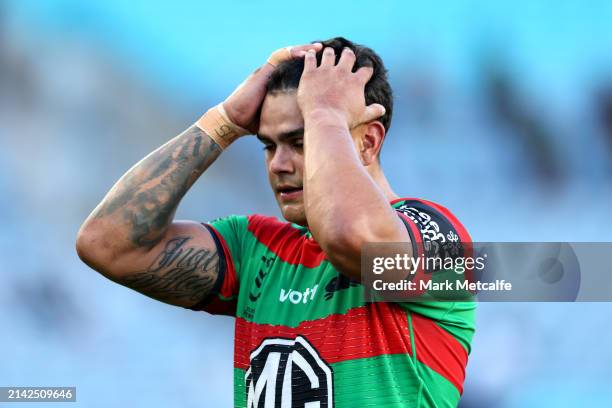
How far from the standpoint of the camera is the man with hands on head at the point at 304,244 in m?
2.51

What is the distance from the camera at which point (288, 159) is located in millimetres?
2855

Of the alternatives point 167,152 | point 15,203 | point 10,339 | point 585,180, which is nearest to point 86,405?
point 10,339

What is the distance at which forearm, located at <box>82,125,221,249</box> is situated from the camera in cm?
296

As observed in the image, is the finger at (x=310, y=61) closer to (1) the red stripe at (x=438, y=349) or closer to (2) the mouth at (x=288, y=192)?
(2) the mouth at (x=288, y=192)

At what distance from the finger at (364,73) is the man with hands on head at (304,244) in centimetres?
1

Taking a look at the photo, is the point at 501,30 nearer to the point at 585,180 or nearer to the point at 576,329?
the point at 585,180

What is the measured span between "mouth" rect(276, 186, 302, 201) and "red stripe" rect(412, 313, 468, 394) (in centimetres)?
55

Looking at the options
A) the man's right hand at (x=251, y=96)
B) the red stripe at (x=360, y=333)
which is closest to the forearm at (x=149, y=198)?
the man's right hand at (x=251, y=96)

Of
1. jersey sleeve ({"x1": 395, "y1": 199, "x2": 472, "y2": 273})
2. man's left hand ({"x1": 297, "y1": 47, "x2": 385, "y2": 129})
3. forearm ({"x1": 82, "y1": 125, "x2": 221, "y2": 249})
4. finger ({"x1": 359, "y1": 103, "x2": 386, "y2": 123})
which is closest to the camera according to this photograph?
jersey sleeve ({"x1": 395, "y1": 199, "x2": 472, "y2": 273})

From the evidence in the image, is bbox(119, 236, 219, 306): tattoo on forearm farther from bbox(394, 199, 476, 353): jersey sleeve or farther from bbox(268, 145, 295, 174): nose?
bbox(394, 199, 476, 353): jersey sleeve

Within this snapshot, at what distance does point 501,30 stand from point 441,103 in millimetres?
532

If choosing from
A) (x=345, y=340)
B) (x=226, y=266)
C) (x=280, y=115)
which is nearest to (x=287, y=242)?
(x=226, y=266)

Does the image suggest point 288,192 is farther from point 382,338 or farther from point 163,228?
point 382,338

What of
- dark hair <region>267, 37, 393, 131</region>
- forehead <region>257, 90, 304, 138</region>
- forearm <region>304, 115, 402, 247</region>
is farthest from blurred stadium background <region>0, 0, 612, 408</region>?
forearm <region>304, 115, 402, 247</region>
